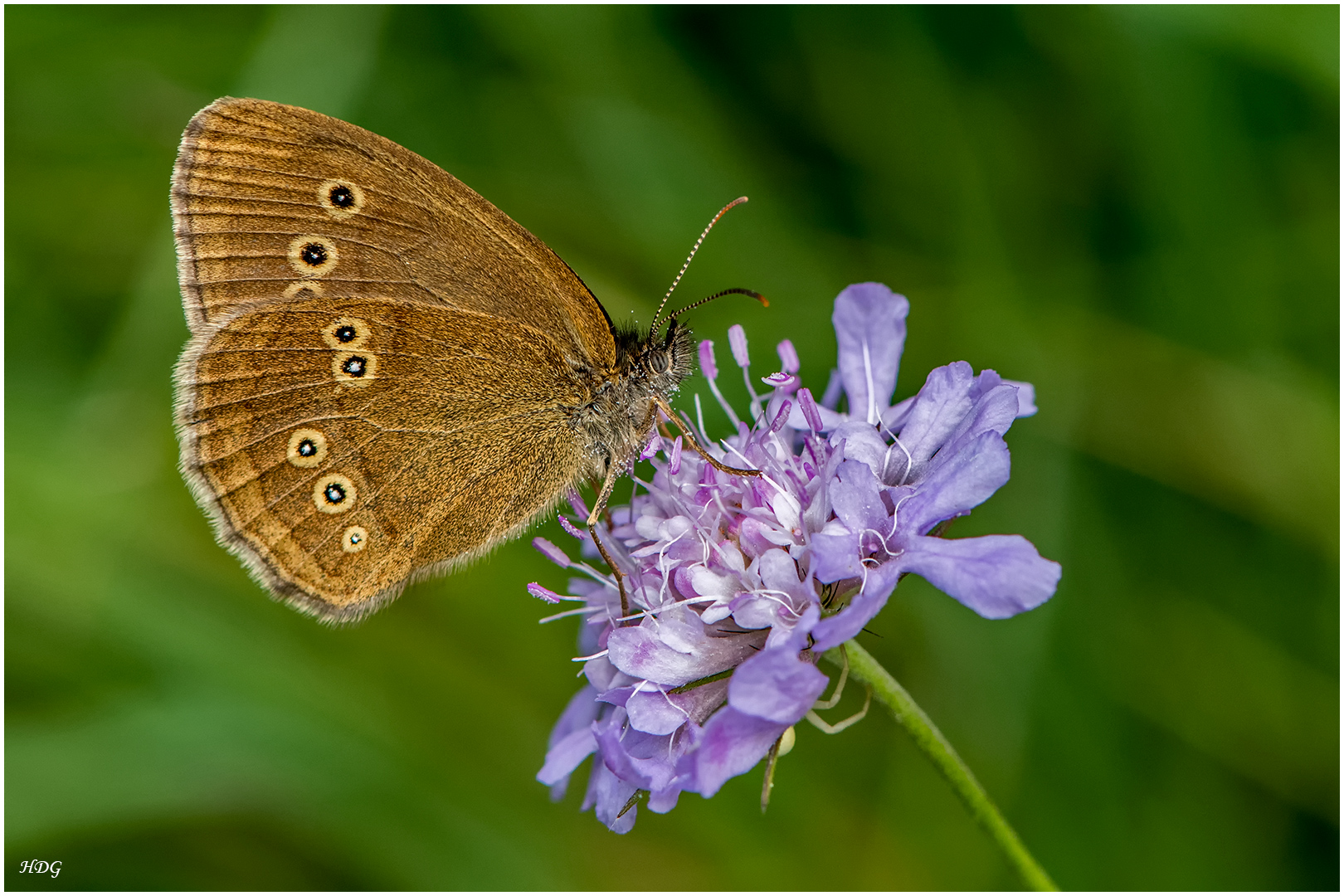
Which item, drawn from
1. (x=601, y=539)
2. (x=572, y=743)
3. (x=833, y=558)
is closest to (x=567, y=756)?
(x=572, y=743)

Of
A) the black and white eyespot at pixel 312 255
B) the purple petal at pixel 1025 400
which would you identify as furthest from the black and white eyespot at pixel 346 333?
the purple petal at pixel 1025 400

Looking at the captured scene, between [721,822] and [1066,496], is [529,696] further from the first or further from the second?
[1066,496]

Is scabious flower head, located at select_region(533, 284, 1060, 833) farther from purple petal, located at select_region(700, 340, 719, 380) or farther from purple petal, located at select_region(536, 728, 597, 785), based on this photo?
purple petal, located at select_region(700, 340, 719, 380)

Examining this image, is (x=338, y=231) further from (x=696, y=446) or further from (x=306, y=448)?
(x=696, y=446)

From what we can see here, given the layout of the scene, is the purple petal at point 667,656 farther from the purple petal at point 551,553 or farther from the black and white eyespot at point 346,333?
the black and white eyespot at point 346,333

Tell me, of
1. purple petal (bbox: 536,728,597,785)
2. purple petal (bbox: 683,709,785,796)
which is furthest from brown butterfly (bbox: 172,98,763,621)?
purple petal (bbox: 683,709,785,796)
